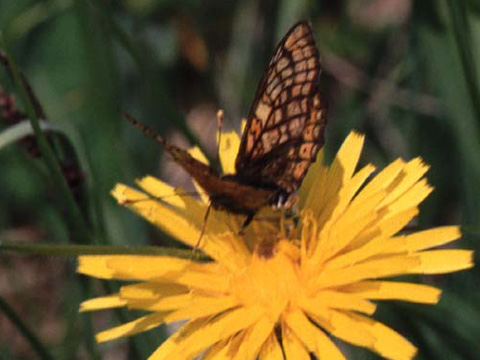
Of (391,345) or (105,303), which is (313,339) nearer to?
(391,345)

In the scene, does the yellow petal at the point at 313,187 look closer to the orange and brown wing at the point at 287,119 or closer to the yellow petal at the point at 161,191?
the orange and brown wing at the point at 287,119

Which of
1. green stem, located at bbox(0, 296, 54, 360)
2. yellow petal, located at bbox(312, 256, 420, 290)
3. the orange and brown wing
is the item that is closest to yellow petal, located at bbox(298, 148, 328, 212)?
the orange and brown wing

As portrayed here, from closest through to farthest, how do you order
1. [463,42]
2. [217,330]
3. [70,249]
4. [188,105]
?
1. [70,249]
2. [217,330]
3. [463,42]
4. [188,105]

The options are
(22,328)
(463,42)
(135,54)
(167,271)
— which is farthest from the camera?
(135,54)

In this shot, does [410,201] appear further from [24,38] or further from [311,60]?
[24,38]

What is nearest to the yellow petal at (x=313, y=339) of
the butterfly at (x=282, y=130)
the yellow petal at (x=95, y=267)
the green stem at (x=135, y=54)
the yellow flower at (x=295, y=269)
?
the yellow flower at (x=295, y=269)

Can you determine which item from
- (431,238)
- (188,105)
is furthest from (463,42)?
(188,105)
